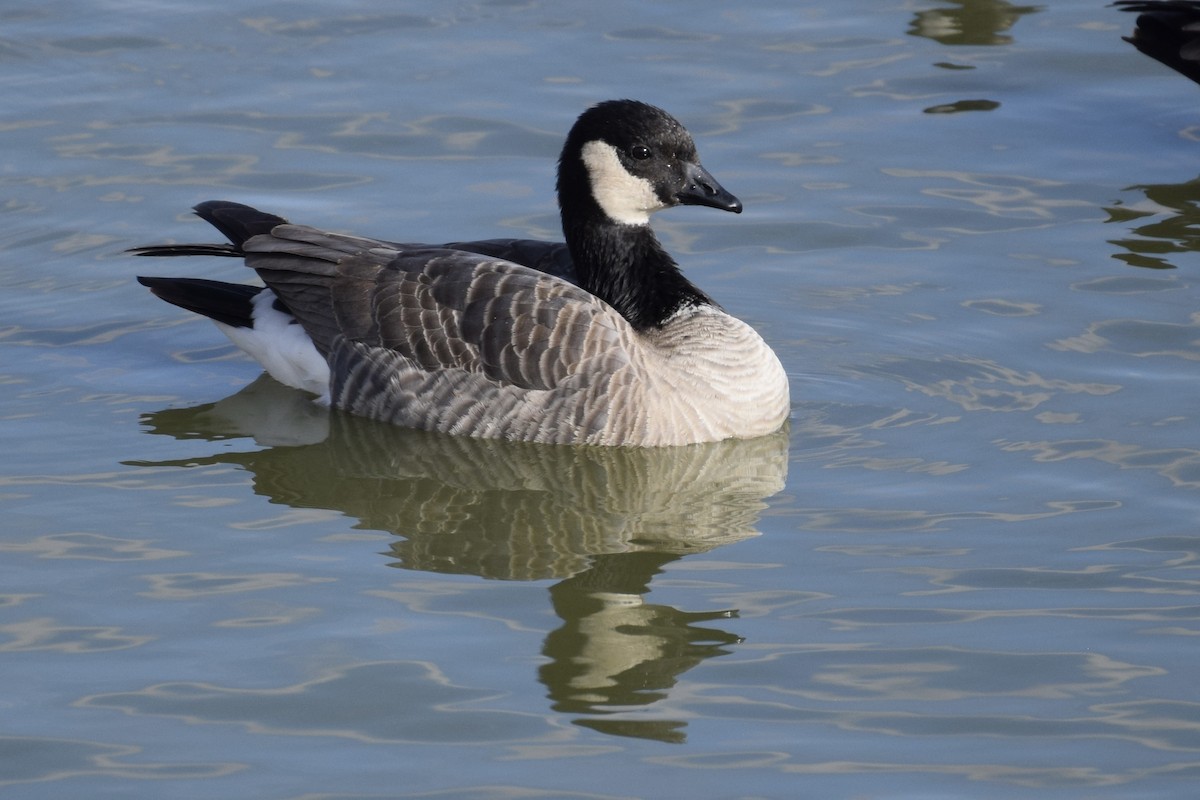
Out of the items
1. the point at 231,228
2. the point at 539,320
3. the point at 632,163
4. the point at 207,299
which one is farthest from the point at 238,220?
the point at 632,163

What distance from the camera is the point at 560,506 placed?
9.45 metres

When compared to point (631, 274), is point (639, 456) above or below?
below

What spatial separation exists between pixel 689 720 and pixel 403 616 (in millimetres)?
1429

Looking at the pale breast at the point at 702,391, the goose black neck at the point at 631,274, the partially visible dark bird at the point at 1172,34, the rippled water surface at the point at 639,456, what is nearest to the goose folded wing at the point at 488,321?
the pale breast at the point at 702,391

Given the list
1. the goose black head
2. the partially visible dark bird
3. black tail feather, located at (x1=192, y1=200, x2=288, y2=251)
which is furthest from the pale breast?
the partially visible dark bird

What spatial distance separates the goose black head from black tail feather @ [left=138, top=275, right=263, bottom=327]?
6.45ft

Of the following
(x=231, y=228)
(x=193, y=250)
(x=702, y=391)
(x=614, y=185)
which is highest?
(x=614, y=185)

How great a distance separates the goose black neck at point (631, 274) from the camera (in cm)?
1045

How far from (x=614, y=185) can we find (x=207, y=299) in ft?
7.92

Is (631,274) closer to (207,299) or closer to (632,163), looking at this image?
(632,163)

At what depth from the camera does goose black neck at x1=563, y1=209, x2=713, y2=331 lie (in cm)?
1045

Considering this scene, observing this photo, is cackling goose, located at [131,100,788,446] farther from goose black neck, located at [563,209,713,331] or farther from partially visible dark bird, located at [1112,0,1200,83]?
partially visible dark bird, located at [1112,0,1200,83]

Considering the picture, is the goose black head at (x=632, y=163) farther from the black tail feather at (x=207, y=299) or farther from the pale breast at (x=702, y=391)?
the black tail feather at (x=207, y=299)

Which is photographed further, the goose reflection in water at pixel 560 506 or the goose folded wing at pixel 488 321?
the goose folded wing at pixel 488 321
